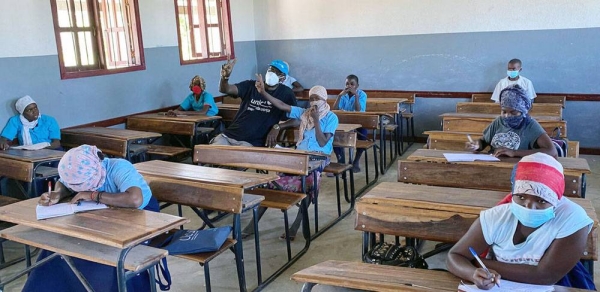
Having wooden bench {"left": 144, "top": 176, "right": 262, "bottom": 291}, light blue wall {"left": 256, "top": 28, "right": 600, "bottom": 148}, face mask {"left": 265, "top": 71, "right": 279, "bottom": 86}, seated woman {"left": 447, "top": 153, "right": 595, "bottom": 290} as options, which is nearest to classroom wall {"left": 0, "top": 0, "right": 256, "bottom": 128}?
light blue wall {"left": 256, "top": 28, "right": 600, "bottom": 148}

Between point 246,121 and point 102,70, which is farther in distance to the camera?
point 102,70

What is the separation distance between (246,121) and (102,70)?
2.01m

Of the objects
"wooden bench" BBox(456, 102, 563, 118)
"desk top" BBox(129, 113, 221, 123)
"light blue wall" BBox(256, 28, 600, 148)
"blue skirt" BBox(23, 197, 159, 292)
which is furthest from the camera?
"light blue wall" BBox(256, 28, 600, 148)

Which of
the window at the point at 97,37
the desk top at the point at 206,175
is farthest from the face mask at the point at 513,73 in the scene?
the window at the point at 97,37

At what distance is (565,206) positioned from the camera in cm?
166

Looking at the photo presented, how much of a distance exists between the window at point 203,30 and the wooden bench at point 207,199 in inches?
154

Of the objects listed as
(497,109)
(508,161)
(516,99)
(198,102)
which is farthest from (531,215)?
(198,102)

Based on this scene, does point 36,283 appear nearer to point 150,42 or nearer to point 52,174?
point 52,174

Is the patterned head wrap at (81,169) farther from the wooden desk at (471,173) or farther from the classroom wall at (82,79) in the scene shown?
the classroom wall at (82,79)

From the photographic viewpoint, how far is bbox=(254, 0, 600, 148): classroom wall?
6.08m

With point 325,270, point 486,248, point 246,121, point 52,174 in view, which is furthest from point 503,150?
point 52,174

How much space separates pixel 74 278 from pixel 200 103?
395cm

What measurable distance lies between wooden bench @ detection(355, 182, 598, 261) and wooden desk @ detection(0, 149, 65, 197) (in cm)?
262

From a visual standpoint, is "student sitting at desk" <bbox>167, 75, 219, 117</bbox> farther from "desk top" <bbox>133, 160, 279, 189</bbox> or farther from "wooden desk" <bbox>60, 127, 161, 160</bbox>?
"desk top" <bbox>133, 160, 279, 189</bbox>
